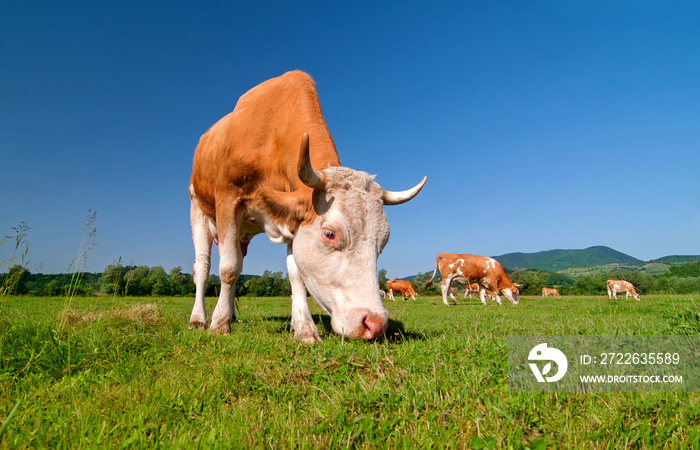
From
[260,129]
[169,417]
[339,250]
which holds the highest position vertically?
[260,129]

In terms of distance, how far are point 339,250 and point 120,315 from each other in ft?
9.91

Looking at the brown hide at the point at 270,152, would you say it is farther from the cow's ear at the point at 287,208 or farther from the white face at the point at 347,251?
the white face at the point at 347,251

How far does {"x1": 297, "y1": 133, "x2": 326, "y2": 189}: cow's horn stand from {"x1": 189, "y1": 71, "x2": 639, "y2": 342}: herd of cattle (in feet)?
0.04

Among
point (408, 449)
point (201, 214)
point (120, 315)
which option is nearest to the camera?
point (408, 449)

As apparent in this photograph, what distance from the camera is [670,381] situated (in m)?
2.43

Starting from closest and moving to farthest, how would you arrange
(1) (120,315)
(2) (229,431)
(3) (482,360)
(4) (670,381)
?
1. (2) (229,431)
2. (4) (670,381)
3. (3) (482,360)
4. (1) (120,315)

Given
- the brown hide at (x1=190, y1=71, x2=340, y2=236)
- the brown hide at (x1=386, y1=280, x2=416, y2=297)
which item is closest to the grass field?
the brown hide at (x1=190, y1=71, x2=340, y2=236)

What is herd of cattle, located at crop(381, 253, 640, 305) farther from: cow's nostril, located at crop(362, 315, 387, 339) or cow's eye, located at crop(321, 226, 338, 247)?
cow's nostril, located at crop(362, 315, 387, 339)

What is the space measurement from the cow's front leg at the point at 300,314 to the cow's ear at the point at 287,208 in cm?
53

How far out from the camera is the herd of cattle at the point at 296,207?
12.8ft

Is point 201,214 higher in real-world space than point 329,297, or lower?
higher

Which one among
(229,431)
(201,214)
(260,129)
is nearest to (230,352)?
(229,431)

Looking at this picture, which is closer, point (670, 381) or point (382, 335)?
point (670, 381)

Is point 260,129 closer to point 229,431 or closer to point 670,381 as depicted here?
point 229,431
